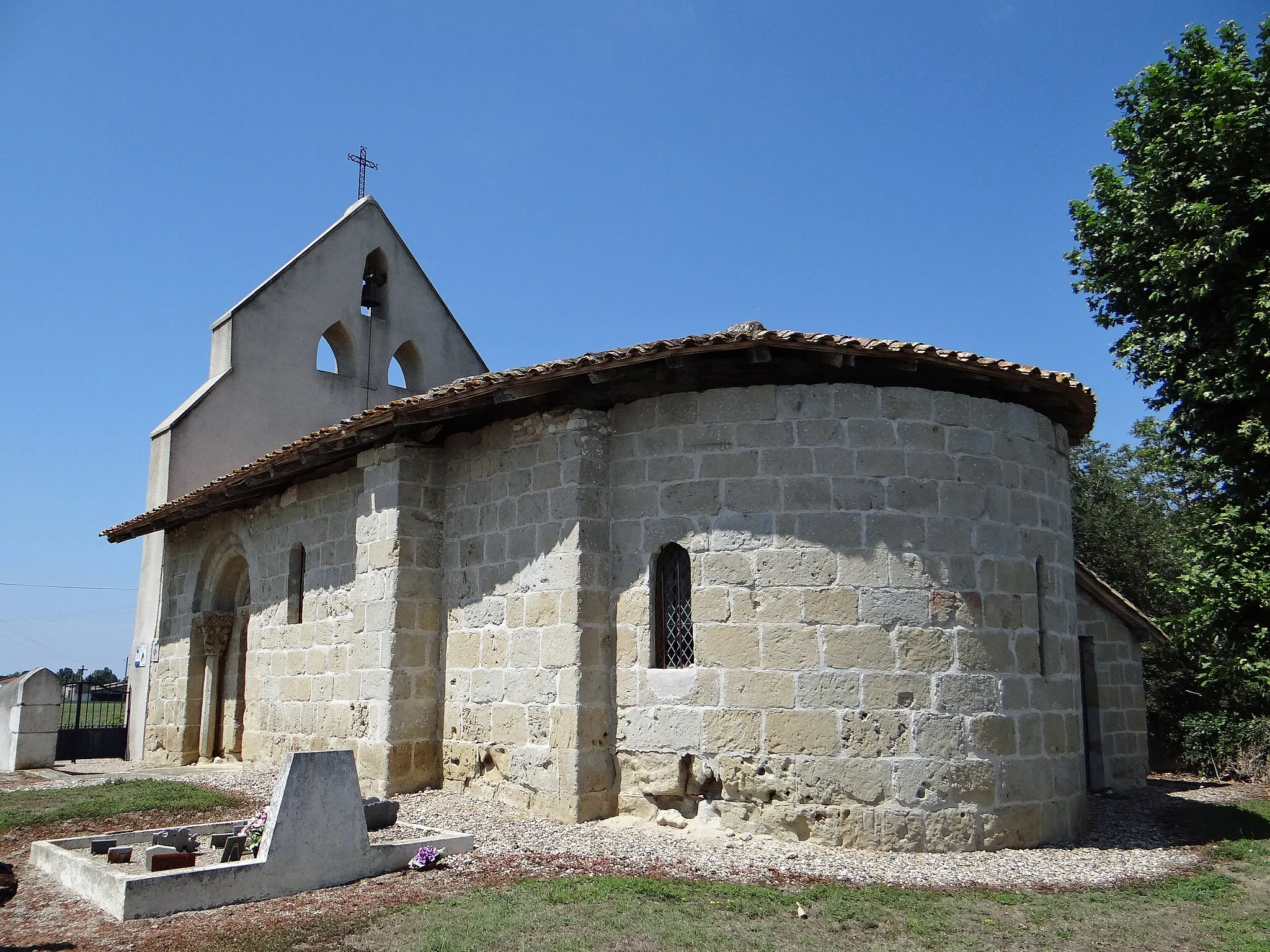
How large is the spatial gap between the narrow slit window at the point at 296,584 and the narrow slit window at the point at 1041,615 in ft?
29.1

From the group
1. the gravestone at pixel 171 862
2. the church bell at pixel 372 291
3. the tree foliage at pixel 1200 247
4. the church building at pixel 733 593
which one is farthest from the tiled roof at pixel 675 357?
the church bell at pixel 372 291

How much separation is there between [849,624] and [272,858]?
4670mm

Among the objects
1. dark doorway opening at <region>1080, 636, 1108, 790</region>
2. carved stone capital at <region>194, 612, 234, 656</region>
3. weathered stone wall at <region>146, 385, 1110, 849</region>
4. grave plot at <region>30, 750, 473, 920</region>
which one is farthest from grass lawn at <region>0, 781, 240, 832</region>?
dark doorway opening at <region>1080, 636, 1108, 790</region>

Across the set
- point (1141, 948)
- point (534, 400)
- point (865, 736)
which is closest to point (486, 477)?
point (534, 400)

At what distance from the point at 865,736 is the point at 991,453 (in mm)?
2815

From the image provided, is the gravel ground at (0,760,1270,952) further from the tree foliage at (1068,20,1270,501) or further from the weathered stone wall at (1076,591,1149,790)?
the tree foliage at (1068,20,1270,501)

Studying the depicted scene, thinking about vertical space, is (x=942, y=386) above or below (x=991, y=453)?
above

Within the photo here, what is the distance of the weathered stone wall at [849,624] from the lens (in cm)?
806

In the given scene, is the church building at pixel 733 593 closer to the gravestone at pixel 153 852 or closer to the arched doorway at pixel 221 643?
the gravestone at pixel 153 852

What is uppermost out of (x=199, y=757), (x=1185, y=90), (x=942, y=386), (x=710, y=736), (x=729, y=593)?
(x=1185, y=90)

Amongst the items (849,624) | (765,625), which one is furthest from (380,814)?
(849,624)

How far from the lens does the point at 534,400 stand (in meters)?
9.85

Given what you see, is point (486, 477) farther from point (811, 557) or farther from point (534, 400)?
point (811, 557)

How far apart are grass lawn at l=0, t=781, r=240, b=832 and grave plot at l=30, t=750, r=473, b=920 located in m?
2.04
